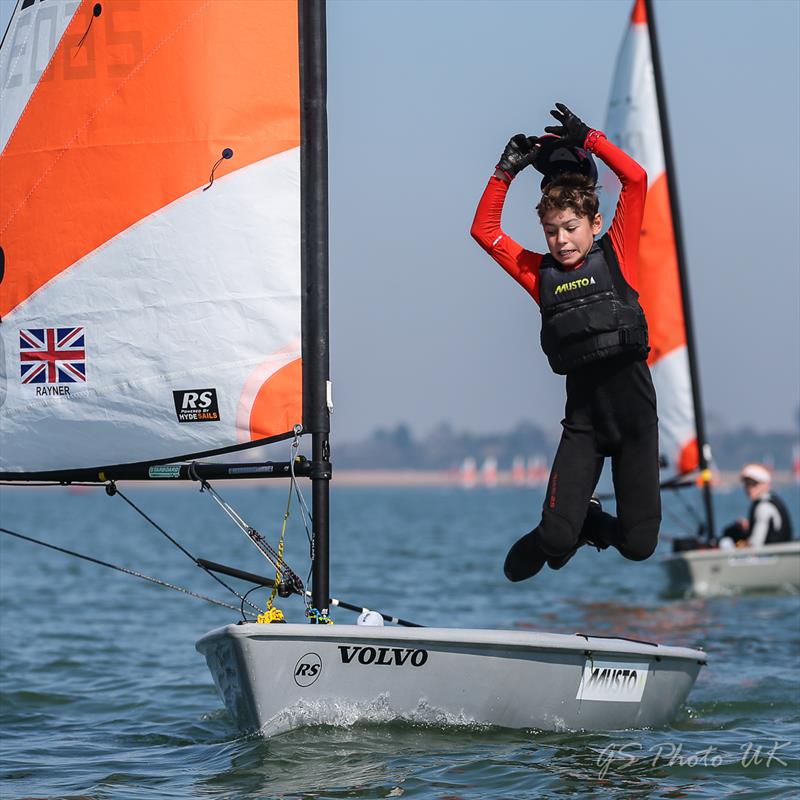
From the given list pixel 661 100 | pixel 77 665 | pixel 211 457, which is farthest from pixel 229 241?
pixel 661 100

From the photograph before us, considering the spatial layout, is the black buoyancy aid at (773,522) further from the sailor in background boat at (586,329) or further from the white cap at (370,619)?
the sailor in background boat at (586,329)

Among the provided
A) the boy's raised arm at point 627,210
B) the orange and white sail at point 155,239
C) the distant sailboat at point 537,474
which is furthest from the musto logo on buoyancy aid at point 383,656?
the distant sailboat at point 537,474

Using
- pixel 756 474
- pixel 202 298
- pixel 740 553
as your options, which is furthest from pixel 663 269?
pixel 202 298

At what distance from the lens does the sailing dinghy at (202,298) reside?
6.32m

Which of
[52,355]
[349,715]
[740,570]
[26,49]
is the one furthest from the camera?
[740,570]

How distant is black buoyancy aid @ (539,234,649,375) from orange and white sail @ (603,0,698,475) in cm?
1122

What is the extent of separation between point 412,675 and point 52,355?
92.2 inches

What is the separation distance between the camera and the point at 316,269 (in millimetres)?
6418

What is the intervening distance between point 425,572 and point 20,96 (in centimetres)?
1509

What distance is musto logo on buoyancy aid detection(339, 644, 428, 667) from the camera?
19.9 feet

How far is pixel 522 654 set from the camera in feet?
20.6

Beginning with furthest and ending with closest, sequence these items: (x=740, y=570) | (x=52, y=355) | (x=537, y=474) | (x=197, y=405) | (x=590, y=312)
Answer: (x=537, y=474), (x=740, y=570), (x=52, y=355), (x=197, y=405), (x=590, y=312)

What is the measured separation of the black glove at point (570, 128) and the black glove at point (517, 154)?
0.44ft

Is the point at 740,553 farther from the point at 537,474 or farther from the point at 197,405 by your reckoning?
the point at 537,474
